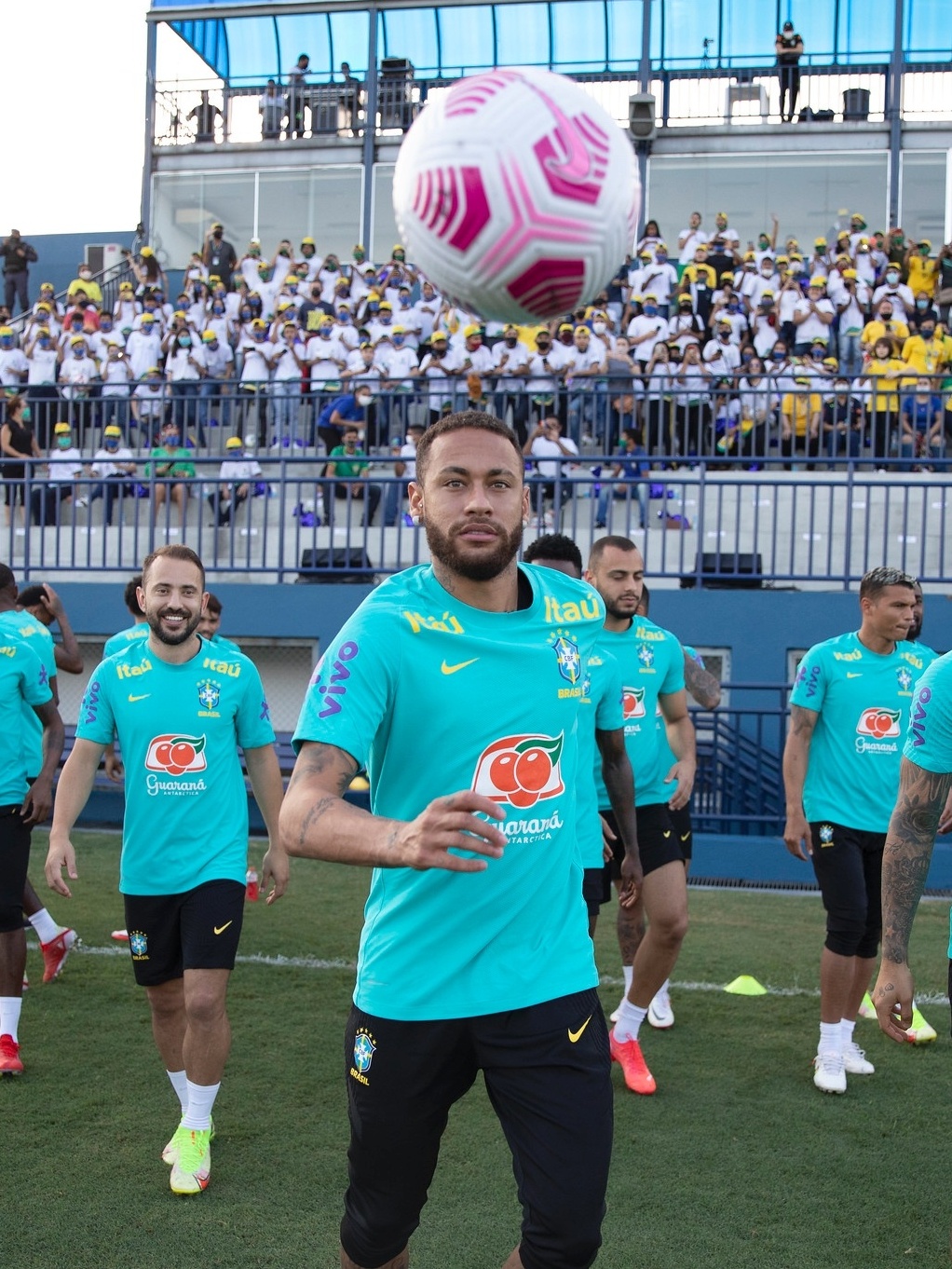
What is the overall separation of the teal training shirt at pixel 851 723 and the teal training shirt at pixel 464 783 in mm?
3292

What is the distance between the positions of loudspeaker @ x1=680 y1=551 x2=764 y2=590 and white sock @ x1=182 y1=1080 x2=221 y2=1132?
9.04m

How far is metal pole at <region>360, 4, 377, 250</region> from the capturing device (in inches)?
1067

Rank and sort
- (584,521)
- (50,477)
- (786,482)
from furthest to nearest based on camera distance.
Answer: (50,477) → (584,521) → (786,482)

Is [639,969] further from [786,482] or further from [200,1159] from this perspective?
[786,482]

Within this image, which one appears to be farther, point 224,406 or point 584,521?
point 224,406

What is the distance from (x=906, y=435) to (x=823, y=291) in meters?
4.16

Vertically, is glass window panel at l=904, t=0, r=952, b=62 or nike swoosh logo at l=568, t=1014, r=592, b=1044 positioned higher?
glass window panel at l=904, t=0, r=952, b=62

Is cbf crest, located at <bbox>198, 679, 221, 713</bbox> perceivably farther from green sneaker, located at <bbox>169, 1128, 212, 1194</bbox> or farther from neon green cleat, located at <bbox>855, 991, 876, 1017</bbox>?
neon green cleat, located at <bbox>855, 991, 876, 1017</bbox>

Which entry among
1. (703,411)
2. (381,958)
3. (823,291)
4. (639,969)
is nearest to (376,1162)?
(381,958)

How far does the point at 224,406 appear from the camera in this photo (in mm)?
17312

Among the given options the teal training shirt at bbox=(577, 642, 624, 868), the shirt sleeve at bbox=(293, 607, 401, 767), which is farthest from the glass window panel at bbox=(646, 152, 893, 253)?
the shirt sleeve at bbox=(293, 607, 401, 767)

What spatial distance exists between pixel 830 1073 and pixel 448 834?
4.31 m

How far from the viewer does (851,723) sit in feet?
21.1

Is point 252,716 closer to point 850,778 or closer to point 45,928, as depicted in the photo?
point 850,778
